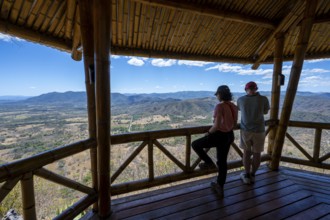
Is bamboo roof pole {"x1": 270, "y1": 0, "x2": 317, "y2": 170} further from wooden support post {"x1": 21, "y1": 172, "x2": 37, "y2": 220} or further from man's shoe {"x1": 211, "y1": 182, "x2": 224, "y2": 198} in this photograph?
wooden support post {"x1": 21, "y1": 172, "x2": 37, "y2": 220}

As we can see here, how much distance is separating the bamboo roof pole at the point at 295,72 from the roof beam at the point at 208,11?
576 mm

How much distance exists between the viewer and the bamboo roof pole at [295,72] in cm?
257

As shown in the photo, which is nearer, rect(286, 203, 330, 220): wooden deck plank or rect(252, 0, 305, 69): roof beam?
rect(286, 203, 330, 220): wooden deck plank

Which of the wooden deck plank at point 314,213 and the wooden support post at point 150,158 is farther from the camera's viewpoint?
the wooden support post at point 150,158

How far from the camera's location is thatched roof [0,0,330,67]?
2.14m

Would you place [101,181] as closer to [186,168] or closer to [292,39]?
[186,168]

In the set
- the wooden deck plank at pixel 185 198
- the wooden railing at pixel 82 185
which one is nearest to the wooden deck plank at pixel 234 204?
the wooden deck plank at pixel 185 198

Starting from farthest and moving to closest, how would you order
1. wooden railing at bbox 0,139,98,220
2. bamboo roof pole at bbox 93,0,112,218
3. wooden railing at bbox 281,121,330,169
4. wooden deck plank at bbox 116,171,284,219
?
wooden railing at bbox 281,121,330,169 < wooden deck plank at bbox 116,171,284,219 < bamboo roof pole at bbox 93,0,112,218 < wooden railing at bbox 0,139,98,220

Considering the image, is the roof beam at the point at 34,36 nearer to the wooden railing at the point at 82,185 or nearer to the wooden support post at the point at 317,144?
the wooden railing at the point at 82,185

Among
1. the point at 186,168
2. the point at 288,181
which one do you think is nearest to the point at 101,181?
the point at 186,168

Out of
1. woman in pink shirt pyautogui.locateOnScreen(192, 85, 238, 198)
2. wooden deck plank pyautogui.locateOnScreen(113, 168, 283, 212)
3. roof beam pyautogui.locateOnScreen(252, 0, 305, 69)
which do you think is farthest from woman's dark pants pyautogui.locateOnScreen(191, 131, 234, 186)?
roof beam pyautogui.locateOnScreen(252, 0, 305, 69)

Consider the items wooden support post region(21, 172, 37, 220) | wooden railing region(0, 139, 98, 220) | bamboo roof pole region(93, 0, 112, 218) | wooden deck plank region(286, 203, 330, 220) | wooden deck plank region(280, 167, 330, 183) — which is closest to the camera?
wooden railing region(0, 139, 98, 220)

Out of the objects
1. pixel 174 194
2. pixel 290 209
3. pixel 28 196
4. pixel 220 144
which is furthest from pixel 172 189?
pixel 28 196

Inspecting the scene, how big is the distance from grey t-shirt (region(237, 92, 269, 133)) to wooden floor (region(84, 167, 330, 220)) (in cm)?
84
